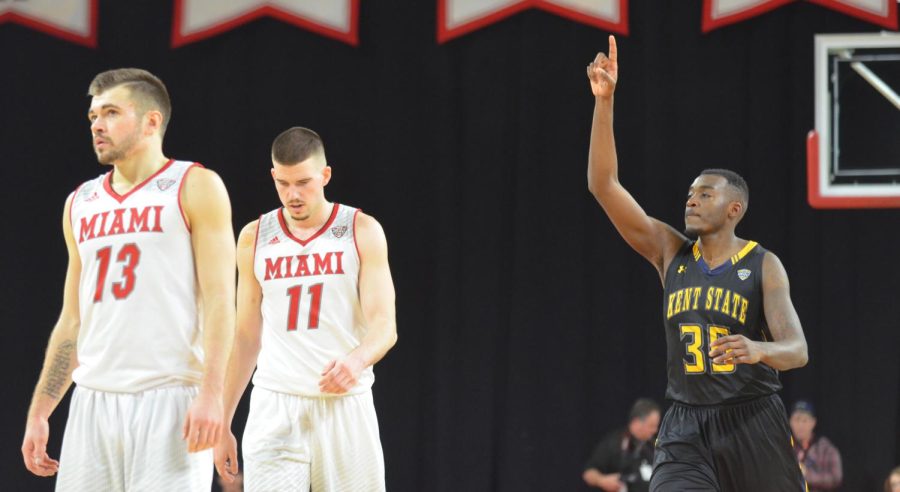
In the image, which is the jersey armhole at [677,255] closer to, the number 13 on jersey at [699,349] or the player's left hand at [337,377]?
the number 13 on jersey at [699,349]

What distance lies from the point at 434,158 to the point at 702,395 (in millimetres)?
5061

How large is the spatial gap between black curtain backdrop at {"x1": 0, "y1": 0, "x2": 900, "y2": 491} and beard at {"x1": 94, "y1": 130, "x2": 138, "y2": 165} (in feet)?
19.2

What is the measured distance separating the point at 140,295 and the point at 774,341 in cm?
272

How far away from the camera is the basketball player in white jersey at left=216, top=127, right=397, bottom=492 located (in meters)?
4.99

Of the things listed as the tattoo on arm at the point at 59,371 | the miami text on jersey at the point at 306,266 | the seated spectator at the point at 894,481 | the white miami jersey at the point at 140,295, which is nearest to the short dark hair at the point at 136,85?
the white miami jersey at the point at 140,295

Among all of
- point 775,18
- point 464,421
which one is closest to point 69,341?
point 464,421

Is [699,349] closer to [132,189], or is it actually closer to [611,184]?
[611,184]

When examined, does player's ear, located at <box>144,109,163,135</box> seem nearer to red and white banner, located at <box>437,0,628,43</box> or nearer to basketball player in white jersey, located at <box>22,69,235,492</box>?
basketball player in white jersey, located at <box>22,69,235,492</box>

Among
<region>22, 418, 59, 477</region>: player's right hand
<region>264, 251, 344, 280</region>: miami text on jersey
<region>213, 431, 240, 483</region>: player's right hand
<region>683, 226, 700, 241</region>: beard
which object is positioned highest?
<region>683, 226, 700, 241</region>: beard

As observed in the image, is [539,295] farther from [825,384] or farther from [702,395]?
[702,395]

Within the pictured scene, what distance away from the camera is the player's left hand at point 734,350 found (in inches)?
176

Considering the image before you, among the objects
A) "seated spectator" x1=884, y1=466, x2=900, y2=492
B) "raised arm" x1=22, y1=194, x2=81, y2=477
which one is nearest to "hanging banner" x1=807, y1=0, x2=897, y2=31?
"seated spectator" x1=884, y1=466, x2=900, y2=492

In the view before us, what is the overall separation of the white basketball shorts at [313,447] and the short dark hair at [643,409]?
432 centimetres

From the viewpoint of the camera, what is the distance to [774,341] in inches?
200
